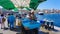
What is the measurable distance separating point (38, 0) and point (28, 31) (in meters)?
1.22

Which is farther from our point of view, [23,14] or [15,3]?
[23,14]

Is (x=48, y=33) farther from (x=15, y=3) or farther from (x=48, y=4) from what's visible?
(x=15, y=3)

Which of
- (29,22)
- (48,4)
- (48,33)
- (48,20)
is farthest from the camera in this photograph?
(48,20)

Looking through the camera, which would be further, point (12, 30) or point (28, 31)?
point (12, 30)

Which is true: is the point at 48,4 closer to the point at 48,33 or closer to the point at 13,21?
the point at 48,33

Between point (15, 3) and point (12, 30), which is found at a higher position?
point (15, 3)

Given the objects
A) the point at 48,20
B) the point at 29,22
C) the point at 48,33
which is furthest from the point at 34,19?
the point at 48,20

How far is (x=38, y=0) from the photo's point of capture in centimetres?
757

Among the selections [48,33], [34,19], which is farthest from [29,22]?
[48,33]

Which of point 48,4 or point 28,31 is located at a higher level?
point 48,4

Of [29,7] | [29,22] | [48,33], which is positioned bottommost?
[48,33]

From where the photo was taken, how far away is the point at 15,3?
754 centimetres

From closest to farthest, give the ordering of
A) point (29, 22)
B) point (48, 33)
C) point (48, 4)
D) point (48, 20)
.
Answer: point (29, 22), point (48, 4), point (48, 33), point (48, 20)

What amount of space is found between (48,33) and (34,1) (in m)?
1.63
